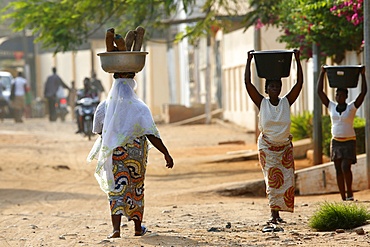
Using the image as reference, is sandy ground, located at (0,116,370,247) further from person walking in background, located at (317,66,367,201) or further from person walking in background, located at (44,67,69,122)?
person walking in background, located at (44,67,69,122)

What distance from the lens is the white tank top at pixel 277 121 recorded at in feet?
32.4

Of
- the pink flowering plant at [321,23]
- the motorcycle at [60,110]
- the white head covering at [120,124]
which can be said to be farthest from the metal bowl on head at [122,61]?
the motorcycle at [60,110]

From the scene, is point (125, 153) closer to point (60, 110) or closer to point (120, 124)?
point (120, 124)

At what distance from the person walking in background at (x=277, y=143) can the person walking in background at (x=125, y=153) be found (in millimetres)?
1340

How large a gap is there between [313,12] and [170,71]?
96.3ft

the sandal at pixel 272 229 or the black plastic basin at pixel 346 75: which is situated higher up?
the black plastic basin at pixel 346 75

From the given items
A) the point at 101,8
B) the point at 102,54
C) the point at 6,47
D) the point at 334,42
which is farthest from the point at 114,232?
the point at 6,47

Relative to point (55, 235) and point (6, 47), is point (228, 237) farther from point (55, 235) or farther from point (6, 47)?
point (6, 47)

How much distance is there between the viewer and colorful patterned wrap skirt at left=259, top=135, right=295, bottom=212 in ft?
32.7

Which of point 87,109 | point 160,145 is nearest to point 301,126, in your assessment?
point 87,109

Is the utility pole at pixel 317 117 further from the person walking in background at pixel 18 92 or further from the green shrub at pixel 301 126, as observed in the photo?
the person walking in background at pixel 18 92

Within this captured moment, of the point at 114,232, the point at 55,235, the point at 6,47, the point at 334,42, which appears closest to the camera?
the point at 114,232

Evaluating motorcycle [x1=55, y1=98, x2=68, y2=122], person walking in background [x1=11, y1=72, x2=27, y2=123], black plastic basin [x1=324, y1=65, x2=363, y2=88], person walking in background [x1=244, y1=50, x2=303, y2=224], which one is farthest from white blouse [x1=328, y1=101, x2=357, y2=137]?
motorcycle [x1=55, y1=98, x2=68, y2=122]

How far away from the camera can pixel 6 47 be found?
57625 millimetres
